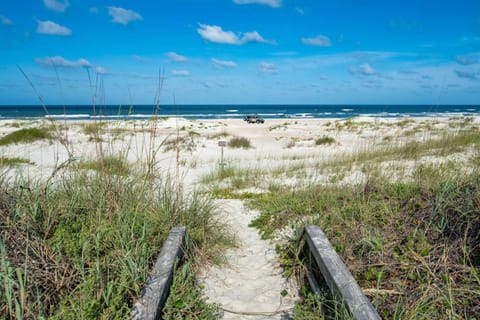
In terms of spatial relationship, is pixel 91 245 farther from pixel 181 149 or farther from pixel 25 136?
pixel 25 136

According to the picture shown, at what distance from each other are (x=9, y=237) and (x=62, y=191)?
0.85 m

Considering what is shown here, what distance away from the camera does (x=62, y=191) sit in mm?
3230

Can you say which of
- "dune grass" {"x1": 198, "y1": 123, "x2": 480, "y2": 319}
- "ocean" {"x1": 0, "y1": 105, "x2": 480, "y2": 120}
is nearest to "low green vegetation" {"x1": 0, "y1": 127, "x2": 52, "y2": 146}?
"ocean" {"x1": 0, "y1": 105, "x2": 480, "y2": 120}

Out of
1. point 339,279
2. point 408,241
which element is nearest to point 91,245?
point 339,279

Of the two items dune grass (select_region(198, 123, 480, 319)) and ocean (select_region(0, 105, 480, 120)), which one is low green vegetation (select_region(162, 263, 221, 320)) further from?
ocean (select_region(0, 105, 480, 120))

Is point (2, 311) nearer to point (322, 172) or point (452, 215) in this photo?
point (452, 215)

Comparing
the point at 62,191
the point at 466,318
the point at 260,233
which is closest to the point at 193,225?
the point at 260,233

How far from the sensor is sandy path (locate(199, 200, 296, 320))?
286 cm

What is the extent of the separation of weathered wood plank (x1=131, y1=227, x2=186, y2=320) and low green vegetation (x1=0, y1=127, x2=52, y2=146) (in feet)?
42.3

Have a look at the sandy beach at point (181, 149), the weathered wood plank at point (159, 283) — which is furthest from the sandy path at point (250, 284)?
the sandy beach at point (181, 149)

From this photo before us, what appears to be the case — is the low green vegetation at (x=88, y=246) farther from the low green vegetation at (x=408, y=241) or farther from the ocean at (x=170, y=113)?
the low green vegetation at (x=408, y=241)

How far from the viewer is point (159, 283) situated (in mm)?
2395

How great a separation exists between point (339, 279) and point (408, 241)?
111cm

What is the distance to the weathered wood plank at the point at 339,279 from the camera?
6.68 feet
